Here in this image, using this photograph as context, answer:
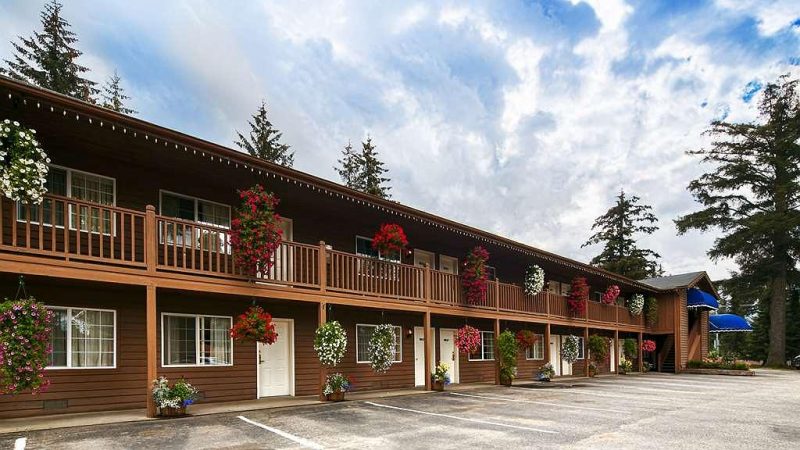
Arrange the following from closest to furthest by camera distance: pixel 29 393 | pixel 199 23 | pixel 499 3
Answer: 1. pixel 29 393
2. pixel 499 3
3. pixel 199 23

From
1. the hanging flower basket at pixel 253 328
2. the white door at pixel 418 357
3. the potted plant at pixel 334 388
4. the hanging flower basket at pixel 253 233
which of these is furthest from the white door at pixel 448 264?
the hanging flower basket at pixel 253 233

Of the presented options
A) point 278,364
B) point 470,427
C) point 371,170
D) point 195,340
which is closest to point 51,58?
point 371,170

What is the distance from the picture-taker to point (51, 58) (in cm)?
3194

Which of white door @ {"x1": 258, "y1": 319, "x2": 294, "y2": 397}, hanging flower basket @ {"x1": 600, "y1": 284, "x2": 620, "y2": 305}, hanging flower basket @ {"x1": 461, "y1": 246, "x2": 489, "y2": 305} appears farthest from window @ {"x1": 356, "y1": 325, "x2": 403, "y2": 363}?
hanging flower basket @ {"x1": 600, "y1": 284, "x2": 620, "y2": 305}

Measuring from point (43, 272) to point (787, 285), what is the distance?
160ft

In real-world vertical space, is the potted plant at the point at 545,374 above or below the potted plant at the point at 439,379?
below

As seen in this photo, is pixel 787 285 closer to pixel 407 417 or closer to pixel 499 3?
pixel 499 3

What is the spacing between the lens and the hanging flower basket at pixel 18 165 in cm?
884

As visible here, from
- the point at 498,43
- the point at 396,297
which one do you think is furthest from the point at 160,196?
the point at 498,43

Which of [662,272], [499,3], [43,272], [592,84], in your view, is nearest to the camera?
[43,272]

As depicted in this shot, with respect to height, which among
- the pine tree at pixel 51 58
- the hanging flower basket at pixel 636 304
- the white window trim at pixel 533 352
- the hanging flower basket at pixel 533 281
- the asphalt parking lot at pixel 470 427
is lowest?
the white window trim at pixel 533 352

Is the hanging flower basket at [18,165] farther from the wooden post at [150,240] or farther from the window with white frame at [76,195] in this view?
the wooden post at [150,240]

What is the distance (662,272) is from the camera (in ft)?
183

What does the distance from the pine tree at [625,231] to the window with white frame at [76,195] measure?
50027 millimetres
